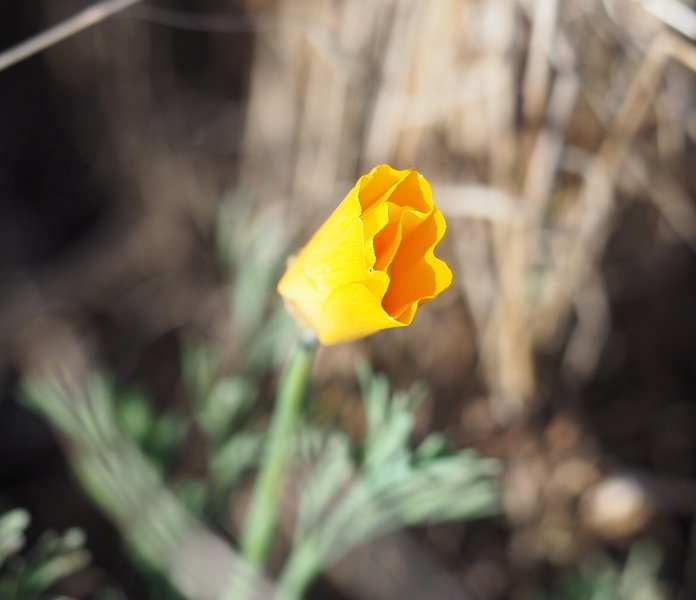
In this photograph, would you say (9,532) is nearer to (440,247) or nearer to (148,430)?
(148,430)

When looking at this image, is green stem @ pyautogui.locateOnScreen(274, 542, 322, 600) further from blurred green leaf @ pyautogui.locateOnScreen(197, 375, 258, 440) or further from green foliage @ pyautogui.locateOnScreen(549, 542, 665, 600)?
green foliage @ pyautogui.locateOnScreen(549, 542, 665, 600)

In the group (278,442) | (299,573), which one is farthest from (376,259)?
(299,573)

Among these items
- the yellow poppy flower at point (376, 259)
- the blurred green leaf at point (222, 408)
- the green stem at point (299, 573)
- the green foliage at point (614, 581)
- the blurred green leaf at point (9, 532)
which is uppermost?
the yellow poppy flower at point (376, 259)

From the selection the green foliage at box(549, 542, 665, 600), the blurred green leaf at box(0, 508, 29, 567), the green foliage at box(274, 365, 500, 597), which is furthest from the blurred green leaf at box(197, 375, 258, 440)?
the green foliage at box(549, 542, 665, 600)

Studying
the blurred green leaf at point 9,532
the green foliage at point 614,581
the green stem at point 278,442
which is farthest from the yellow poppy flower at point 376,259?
the green foliage at point 614,581

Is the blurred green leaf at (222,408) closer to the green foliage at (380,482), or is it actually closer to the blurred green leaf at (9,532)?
the green foliage at (380,482)

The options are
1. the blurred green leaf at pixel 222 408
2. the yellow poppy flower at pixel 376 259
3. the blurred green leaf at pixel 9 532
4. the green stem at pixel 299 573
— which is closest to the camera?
the yellow poppy flower at pixel 376 259
